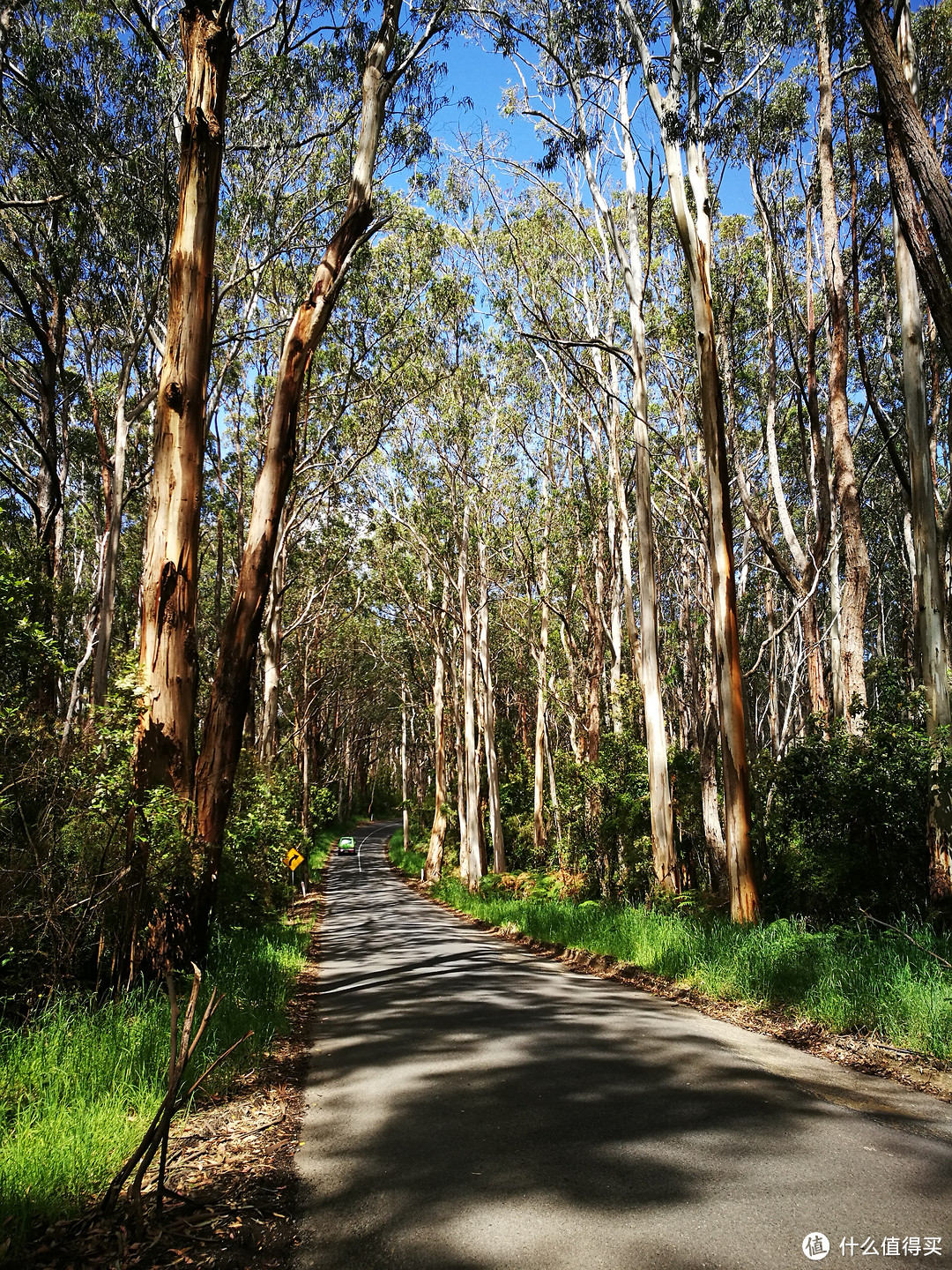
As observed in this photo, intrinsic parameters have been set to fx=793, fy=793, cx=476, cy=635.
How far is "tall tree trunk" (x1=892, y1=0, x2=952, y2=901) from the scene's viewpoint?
319 inches

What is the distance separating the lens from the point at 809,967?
6.20 meters

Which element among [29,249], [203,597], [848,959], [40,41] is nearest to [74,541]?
[203,597]

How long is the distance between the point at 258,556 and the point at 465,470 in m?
13.8

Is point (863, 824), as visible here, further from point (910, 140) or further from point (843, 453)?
point (910, 140)

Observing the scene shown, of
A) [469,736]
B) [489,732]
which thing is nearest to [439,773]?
[489,732]

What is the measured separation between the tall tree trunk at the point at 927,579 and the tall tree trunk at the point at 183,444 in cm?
686

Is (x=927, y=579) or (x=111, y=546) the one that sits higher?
(x=111, y=546)

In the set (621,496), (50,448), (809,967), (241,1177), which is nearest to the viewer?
(241,1177)

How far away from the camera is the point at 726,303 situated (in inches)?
726

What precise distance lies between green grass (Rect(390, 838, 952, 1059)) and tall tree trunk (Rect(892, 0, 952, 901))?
127cm

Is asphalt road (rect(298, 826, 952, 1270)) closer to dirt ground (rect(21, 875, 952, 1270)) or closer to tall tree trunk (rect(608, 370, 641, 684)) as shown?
dirt ground (rect(21, 875, 952, 1270))

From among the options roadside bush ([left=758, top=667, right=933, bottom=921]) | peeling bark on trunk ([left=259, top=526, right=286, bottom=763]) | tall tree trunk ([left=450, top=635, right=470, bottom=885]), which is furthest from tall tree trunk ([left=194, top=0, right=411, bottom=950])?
tall tree trunk ([left=450, top=635, right=470, bottom=885])

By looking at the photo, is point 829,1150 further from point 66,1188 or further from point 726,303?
point 726,303

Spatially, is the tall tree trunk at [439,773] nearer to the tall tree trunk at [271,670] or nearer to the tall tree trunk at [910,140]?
the tall tree trunk at [271,670]
